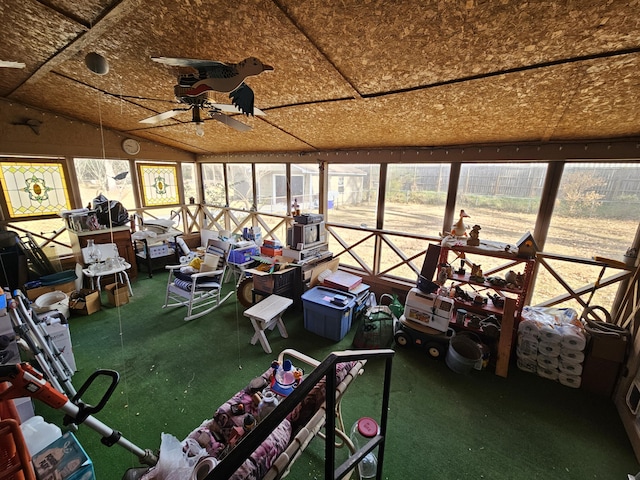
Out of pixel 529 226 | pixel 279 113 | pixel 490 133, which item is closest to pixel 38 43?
pixel 279 113

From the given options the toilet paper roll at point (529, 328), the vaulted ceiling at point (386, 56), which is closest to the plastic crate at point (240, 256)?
the vaulted ceiling at point (386, 56)

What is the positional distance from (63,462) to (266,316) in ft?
5.30

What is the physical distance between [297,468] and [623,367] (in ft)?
9.06

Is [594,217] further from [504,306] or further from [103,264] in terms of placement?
[103,264]

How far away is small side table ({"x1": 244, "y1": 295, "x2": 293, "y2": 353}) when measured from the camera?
2.74m

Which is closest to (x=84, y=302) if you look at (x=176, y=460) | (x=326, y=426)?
(x=176, y=460)

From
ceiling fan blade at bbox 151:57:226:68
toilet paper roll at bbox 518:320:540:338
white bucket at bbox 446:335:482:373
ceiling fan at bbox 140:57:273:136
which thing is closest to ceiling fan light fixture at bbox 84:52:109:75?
ceiling fan at bbox 140:57:273:136

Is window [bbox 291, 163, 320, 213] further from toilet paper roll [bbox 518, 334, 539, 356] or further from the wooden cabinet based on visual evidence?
toilet paper roll [bbox 518, 334, 539, 356]

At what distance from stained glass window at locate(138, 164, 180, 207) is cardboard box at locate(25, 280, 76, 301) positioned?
7.64 feet

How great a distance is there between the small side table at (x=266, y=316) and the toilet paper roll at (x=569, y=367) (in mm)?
2642

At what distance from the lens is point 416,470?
5.64 feet

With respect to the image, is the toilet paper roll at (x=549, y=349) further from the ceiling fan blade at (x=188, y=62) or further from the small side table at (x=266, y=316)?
the ceiling fan blade at (x=188, y=62)

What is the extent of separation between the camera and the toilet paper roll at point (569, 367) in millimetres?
2361

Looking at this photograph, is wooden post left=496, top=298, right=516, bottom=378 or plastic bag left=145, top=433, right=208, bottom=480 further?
wooden post left=496, top=298, right=516, bottom=378
